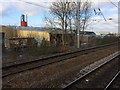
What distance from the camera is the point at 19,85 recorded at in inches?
416

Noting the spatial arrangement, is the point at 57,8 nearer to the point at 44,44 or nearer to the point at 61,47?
the point at 61,47

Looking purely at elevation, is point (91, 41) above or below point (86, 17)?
below

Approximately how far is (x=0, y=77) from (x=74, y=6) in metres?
34.4

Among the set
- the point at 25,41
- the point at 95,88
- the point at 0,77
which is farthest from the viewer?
the point at 25,41

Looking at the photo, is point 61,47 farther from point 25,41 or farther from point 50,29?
point 50,29

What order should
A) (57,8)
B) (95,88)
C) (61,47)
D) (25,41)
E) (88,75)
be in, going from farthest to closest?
(57,8)
(61,47)
(25,41)
(88,75)
(95,88)

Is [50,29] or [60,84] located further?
[50,29]

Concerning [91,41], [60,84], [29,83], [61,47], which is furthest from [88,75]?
[91,41]

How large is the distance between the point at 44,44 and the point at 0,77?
15.4 metres

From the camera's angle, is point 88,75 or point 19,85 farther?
point 88,75

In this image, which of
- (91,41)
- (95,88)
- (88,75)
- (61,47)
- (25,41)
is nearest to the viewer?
(95,88)

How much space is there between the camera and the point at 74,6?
149ft

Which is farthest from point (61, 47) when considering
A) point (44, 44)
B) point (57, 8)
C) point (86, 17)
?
point (86, 17)

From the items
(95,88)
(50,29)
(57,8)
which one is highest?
(57,8)
